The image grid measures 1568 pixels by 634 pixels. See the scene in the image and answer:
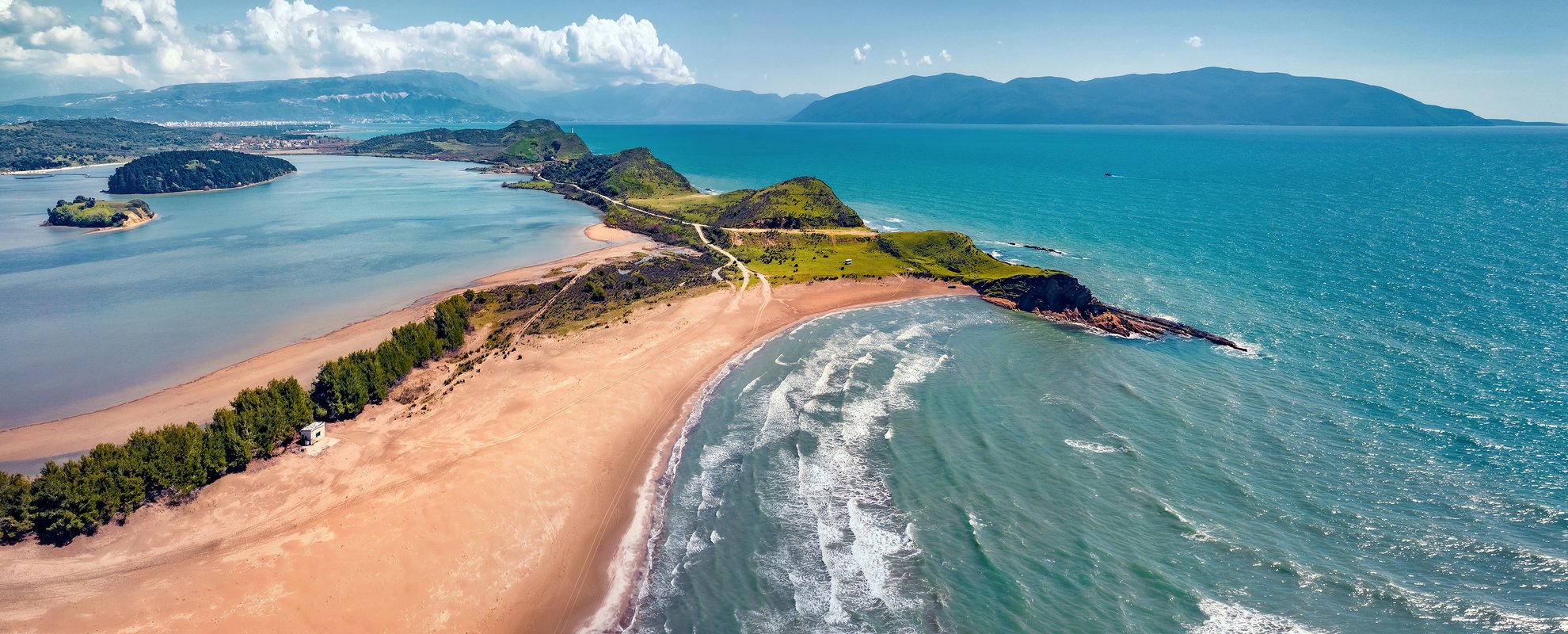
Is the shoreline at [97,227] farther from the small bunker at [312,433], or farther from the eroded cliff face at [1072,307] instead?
the eroded cliff face at [1072,307]

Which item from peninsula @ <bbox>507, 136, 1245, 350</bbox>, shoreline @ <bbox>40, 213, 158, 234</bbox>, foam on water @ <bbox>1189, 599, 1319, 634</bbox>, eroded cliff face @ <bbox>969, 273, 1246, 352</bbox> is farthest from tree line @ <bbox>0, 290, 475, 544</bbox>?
shoreline @ <bbox>40, 213, 158, 234</bbox>

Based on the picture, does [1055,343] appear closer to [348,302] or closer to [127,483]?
[127,483]

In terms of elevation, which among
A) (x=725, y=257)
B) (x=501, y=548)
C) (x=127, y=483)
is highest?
(x=725, y=257)

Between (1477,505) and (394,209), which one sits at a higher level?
(394,209)

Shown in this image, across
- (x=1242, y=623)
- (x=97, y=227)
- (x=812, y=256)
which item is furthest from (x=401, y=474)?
(x=97, y=227)

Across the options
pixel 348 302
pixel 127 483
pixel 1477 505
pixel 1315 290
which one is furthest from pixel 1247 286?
pixel 348 302

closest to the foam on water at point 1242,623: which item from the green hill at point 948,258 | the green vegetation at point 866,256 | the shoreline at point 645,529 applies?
the shoreline at point 645,529
